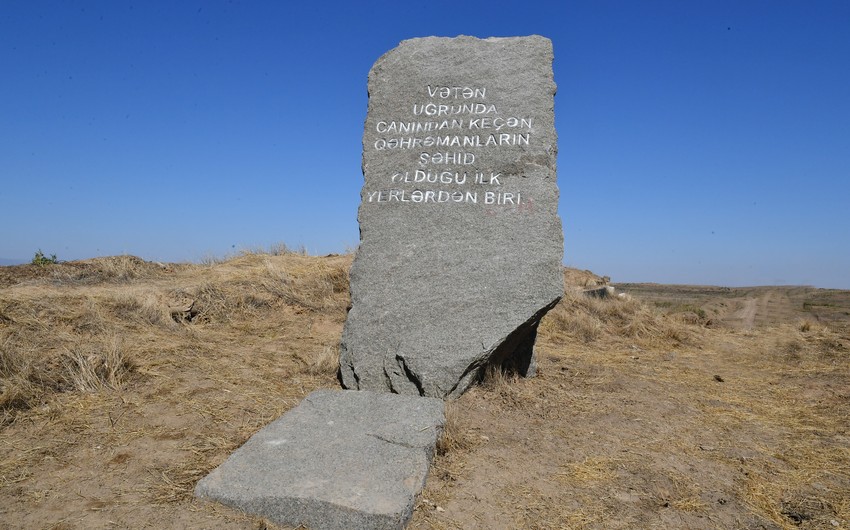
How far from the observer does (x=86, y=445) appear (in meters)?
2.99

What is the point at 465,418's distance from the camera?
12.0 ft

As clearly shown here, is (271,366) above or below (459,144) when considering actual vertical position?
below

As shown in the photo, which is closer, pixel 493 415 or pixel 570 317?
pixel 493 415

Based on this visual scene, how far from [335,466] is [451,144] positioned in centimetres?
288

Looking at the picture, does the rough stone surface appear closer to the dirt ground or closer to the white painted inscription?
the dirt ground

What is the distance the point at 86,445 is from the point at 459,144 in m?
3.35

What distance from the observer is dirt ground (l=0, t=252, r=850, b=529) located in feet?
8.33

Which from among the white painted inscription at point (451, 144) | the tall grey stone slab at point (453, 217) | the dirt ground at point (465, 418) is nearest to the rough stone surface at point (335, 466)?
the dirt ground at point (465, 418)

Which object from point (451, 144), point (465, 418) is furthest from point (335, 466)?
point (451, 144)

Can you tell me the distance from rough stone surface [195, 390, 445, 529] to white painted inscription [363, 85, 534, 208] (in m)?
1.75

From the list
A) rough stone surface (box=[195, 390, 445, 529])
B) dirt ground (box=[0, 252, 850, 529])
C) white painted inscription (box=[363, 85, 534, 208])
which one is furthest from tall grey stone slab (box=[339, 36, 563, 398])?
rough stone surface (box=[195, 390, 445, 529])

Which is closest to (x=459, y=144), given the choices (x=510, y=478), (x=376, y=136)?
(x=376, y=136)

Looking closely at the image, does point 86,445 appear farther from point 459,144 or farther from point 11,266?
point 11,266

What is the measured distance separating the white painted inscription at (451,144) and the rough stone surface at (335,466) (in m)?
1.75
